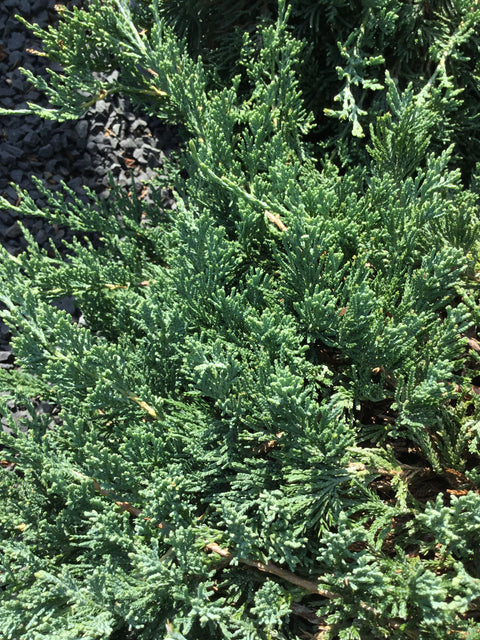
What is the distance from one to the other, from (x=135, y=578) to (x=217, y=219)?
A: 1523 mm

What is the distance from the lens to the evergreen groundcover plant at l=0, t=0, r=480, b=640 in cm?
180

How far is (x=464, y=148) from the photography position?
3.21m

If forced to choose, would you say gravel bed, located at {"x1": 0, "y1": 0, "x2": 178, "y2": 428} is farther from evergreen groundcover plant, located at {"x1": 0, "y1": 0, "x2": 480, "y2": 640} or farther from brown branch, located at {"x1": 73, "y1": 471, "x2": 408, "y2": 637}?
brown branch, located at {"x1": 73, "y1": 471, "x2": 408, "y2": 637}

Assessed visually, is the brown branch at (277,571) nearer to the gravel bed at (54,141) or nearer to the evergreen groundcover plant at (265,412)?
the evergreen groundcover plant at (265,412)

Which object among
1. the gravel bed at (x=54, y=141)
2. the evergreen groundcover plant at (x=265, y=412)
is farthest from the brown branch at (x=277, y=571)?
the gravel bed at (x=54, y=141)

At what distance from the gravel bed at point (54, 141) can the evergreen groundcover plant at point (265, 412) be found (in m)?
1.42

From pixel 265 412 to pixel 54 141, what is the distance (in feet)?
10.1

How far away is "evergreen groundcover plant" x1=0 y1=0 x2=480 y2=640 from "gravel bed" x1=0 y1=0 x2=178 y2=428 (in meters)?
1.42

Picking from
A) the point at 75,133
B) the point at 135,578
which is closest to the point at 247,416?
the point at 135,578

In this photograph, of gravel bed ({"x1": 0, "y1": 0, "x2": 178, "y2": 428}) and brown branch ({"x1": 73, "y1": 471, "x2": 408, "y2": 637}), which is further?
gravel bed ({"x1": 0, "y1": 0, "x2": 178, "y2": 428})

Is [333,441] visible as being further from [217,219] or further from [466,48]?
[466,48]

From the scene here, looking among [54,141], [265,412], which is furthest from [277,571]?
[54,141]

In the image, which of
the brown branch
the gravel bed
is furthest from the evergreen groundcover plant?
the gravel bed

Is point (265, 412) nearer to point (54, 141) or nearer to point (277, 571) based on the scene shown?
point (277, 571)
